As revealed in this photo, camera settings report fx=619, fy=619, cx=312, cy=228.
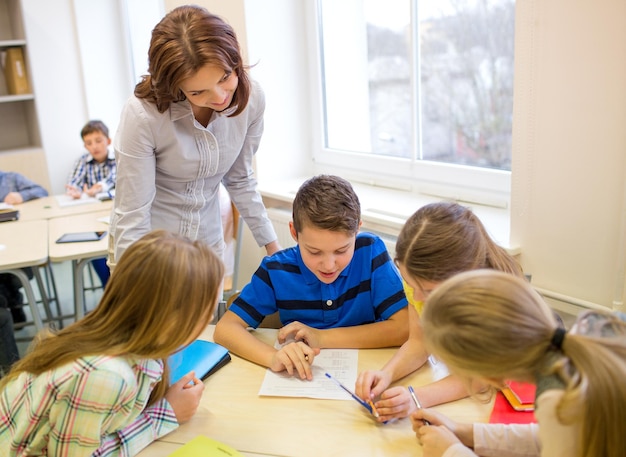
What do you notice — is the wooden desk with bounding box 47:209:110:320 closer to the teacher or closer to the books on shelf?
the books on shelf

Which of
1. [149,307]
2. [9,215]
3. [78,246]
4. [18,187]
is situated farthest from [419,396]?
[18,187]

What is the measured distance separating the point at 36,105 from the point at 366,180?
3057 millimetres

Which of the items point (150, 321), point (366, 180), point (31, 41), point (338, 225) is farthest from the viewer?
point (31, 41)

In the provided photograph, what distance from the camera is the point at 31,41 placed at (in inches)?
189

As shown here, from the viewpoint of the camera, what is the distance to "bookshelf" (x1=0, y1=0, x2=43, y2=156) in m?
4.73

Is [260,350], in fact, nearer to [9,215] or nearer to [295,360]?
[295,360]

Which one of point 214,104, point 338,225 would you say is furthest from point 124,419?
point 214,104

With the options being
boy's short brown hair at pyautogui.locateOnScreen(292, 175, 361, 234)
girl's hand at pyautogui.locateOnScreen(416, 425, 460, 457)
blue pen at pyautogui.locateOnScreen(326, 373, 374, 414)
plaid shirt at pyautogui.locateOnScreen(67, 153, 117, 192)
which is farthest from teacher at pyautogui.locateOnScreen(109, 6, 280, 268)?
plaid shirt at pyautogui.locateOnScreen(67, 153, 117, 192)

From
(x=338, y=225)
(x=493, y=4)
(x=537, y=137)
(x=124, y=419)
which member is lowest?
(x=124, y=419)

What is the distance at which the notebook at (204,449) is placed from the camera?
44.6 inches

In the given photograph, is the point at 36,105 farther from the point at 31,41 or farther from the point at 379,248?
the point at 379,248

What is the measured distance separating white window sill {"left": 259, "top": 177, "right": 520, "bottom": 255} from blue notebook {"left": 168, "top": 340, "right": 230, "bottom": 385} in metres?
1.00

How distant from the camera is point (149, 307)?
3.59 feet

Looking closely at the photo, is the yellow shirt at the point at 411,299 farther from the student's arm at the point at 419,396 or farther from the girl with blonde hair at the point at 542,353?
the girl with blonde hair at the point at 542,353
